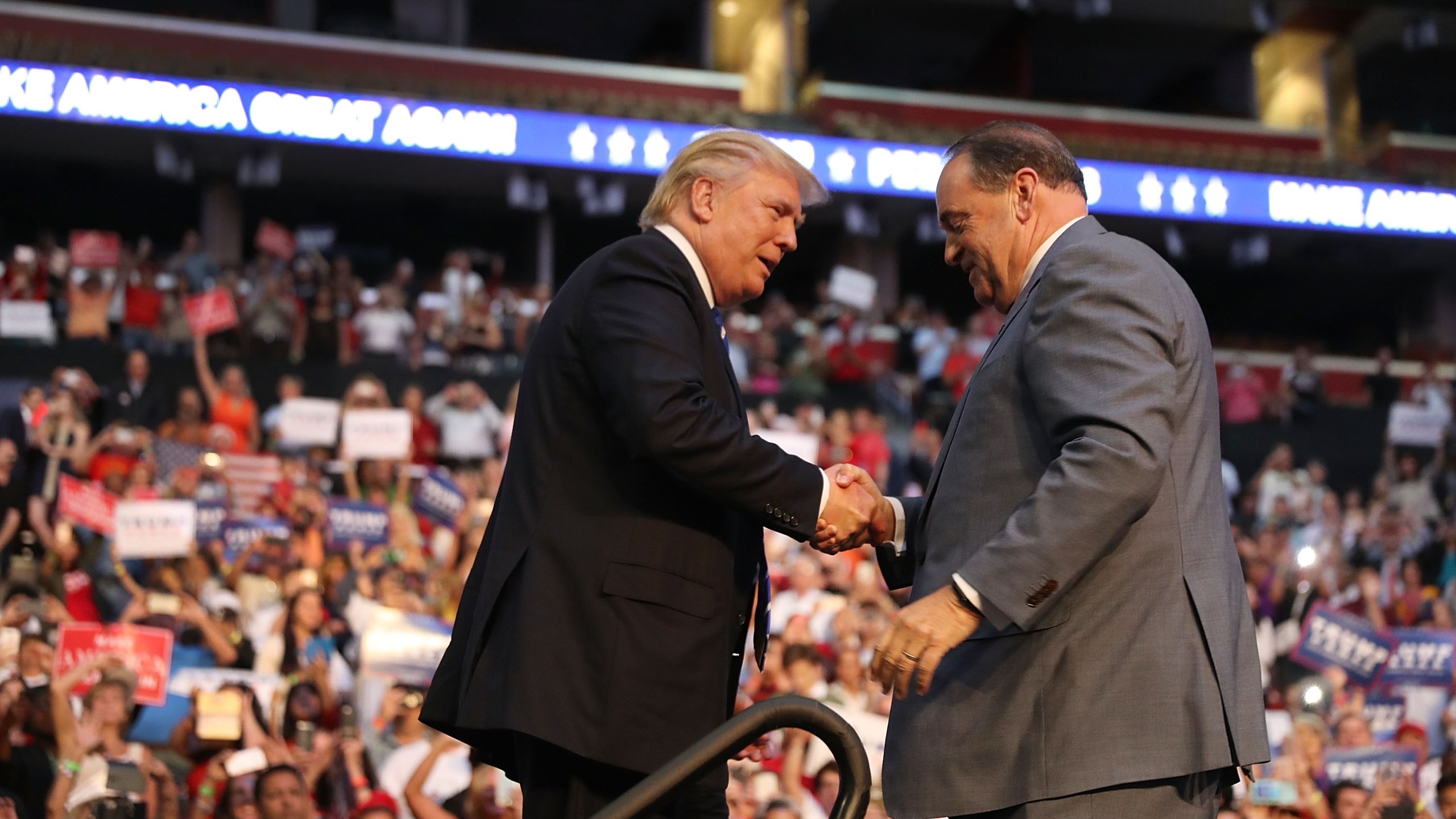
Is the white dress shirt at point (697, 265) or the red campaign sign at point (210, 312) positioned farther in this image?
the red campaign sign at point (210, 312)

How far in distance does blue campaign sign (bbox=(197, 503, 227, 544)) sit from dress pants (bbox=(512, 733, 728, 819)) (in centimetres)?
579

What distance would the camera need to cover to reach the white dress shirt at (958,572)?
7.25 ft

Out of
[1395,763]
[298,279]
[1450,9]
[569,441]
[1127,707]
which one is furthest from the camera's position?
[1450,9]

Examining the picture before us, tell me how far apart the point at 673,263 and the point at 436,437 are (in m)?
7.91

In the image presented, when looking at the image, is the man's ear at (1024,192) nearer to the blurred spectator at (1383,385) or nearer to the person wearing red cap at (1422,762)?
the person wearing red cap at (1422,762)

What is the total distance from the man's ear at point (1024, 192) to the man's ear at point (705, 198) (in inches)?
20.6

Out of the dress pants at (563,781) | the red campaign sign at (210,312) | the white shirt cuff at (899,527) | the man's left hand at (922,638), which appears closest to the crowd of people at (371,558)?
the red campaign sign at (210,312)

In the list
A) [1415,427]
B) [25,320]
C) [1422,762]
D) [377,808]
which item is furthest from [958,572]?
[1415,427]

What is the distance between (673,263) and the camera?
2.55 meters

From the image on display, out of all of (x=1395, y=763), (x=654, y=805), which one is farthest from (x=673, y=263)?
(x=1395, y=763)

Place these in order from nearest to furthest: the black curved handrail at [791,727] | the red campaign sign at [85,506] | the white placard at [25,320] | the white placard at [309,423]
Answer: the black curved handrail at [791,727]
the red campaign sign at [85,506]
the white placard at [309,423]
the white placard at [25,320]

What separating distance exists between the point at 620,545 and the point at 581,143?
589 inches

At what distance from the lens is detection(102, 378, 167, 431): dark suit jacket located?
31.7ft

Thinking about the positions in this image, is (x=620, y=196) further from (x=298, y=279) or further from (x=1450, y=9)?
(x=1450, y=9)
